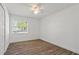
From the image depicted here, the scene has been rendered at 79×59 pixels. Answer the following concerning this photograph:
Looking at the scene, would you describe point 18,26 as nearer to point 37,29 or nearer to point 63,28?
point 37,29

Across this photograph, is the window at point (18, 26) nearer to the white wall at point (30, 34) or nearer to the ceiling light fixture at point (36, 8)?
the white wall at point (30, 34)

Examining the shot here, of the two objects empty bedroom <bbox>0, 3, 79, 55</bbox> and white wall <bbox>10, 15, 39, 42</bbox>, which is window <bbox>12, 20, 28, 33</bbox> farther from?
white wall <bbox>10, 15, 39, 42</bbox>

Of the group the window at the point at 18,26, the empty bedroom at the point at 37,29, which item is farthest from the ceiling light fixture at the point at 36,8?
the window at the point at 18,26

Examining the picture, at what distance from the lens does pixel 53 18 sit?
137cm

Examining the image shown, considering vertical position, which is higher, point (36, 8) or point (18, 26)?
point (36, 8)

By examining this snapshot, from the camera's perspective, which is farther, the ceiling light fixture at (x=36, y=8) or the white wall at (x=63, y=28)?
the white wall at (x=63, y=28)

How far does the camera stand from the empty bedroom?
119cm

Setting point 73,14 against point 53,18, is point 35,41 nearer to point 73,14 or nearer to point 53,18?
point 53,18

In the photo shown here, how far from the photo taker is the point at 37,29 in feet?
4.80

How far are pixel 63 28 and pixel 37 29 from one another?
0.57m

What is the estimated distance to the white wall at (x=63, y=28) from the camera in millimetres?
1431

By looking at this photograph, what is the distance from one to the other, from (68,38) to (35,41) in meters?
0.87

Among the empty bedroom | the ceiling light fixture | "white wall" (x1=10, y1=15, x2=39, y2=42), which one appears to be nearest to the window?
the empty bedroom

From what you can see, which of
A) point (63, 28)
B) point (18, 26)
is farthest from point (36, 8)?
point (63, 28)
